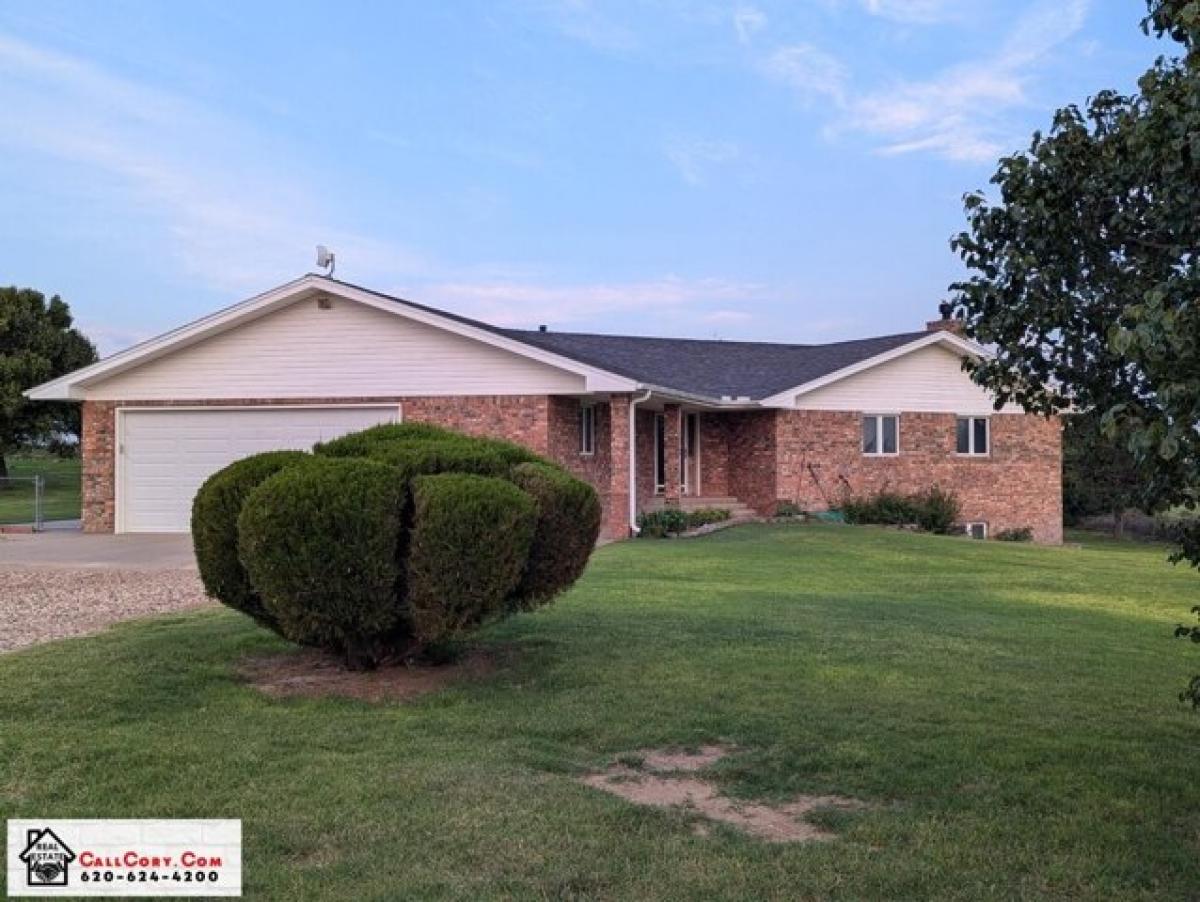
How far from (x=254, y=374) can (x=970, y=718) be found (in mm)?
17078

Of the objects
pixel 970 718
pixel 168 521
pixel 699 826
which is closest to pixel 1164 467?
pixel 699 826

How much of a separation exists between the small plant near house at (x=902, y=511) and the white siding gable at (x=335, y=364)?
8.26 m

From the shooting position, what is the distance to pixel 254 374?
20750 millimetres

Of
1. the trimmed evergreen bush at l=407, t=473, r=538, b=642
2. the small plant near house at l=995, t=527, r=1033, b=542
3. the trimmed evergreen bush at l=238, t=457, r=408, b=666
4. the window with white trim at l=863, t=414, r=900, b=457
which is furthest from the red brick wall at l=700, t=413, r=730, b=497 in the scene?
the trimmed evergreen bush at l=238, t=457, r=408, b=666

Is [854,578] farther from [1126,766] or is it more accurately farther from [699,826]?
[699,826]

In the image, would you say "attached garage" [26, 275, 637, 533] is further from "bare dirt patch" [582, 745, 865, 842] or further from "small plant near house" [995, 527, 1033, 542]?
"bare dirt patch" [582, 745, 865, 842]

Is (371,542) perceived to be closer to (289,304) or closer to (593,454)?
(289,304)

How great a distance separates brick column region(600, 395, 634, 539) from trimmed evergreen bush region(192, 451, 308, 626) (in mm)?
13060

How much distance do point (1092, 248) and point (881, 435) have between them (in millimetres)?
21133

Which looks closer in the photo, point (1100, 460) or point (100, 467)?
point (1100, 460)

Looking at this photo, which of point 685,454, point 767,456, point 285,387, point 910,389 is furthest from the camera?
point 685,454

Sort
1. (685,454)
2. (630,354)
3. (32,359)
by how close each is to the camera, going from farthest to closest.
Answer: (32,359)
(630,354)
(685,454)

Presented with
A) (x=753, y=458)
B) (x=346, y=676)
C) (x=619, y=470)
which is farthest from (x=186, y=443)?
(x=346, y=676)

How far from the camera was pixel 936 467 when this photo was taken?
84.5 ft
